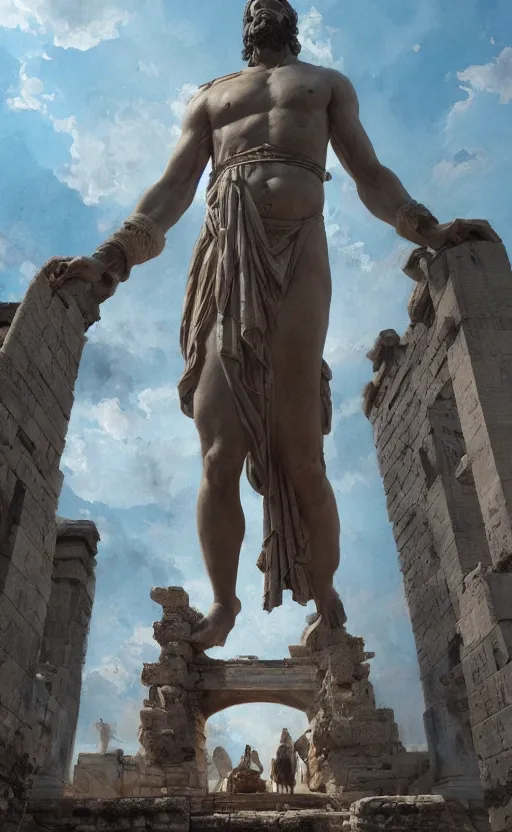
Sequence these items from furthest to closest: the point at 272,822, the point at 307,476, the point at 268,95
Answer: the point at 268,95
the point at 307,476
the point at 272,822

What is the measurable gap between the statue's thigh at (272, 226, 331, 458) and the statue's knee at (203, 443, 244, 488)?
0.98ft

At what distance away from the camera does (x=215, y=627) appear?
163 inches

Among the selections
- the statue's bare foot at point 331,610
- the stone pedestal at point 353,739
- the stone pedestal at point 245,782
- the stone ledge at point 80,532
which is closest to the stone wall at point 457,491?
the statue's bare foot at point 331,610

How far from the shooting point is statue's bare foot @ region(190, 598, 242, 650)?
13.5 ft

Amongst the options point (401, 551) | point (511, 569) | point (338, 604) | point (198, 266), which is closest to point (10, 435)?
point (198, 266)

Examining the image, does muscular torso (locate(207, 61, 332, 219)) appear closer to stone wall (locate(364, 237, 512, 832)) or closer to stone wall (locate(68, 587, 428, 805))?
stone wall (locate(364, 237, 512, 832))

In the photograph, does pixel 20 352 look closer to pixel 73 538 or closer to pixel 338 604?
pixel 338 604

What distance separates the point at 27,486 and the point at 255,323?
1565mm

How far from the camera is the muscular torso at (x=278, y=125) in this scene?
4.30 m

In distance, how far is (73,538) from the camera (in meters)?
9.62

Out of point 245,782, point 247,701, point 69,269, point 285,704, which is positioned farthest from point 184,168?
point 247,701

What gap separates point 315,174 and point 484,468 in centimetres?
216

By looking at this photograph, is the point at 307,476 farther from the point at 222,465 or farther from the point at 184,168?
the point at 184,168

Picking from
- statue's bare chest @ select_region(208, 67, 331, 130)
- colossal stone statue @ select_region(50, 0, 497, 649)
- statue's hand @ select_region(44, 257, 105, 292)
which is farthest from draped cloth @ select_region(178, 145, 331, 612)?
statue's hand @ select_region(44, 257, 105, 292)
